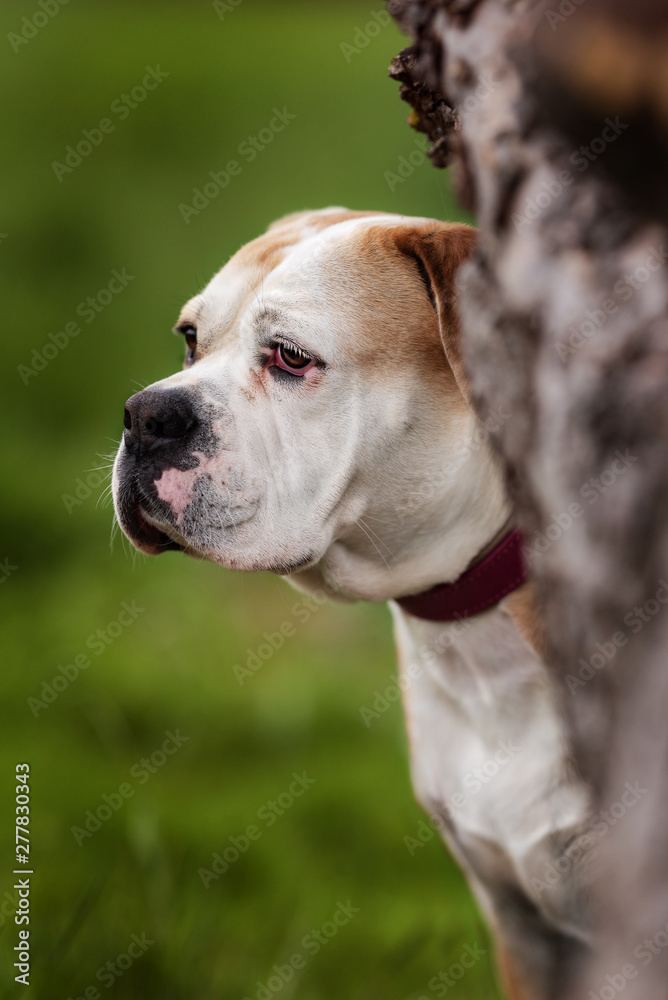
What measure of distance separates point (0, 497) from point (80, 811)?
2.48 meters

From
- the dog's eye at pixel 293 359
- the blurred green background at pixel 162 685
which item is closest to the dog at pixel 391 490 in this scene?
the dog's eye at pixel 293 359

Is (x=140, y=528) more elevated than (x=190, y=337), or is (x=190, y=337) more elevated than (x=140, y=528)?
(x=190, y=337)

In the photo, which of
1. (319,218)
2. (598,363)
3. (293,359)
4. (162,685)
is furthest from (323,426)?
(162,685)

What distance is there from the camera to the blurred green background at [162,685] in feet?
9.60

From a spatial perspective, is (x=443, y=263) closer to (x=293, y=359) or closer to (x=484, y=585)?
(x=293, y=359)

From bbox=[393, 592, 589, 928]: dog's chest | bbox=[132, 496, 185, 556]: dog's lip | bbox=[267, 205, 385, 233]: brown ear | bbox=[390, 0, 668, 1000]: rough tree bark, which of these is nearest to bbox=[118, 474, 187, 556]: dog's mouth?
bbox=[132, 496, 185, 556]: dog's lip

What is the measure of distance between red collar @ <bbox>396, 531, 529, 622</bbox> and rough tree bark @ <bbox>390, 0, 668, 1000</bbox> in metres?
1.05

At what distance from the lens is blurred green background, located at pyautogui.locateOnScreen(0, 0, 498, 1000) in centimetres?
293

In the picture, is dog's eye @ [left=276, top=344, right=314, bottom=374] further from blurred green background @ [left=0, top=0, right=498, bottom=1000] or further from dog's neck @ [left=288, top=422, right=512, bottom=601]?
blurred green background @ [left=0, top=0, right=498, bottom=1000]

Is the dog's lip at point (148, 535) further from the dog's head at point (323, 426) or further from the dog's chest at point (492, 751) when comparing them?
the dog's chest at point (492, 751)

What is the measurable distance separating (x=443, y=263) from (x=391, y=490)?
21.9 inches

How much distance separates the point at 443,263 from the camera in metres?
2.33

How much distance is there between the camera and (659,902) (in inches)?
42.3

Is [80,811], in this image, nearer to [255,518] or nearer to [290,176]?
[255,518]
